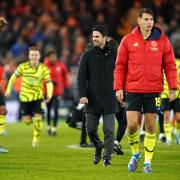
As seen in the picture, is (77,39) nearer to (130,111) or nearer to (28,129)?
(28,129)

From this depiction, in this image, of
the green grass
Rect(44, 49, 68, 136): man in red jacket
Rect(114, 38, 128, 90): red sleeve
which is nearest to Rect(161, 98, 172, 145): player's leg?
the green grass

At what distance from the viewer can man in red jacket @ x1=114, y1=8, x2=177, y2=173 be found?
1340cm

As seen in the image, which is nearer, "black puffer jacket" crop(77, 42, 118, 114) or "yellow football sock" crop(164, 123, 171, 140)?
"black puffer jacket" crop(77, 42, 118, 114)

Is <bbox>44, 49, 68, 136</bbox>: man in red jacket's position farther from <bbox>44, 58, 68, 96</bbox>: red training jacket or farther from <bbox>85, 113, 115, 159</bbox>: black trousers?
<bbox>85, 113, 115, 159</bbox>: black trousers

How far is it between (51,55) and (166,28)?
24.5ft

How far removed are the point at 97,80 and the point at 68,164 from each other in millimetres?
1590

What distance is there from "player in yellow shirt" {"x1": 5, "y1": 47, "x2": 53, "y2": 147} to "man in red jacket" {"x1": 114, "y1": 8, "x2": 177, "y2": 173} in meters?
6.77

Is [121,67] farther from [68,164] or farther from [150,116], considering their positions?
[68,164]

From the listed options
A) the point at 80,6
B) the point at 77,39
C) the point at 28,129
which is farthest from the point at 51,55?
the point at 80,6

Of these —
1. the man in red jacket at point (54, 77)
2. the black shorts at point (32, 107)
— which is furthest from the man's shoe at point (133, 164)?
the man in red jacket at point (54, 77)

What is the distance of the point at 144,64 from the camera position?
13391mm

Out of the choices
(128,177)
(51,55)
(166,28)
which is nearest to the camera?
(128,177)

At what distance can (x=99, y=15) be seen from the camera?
33.2m

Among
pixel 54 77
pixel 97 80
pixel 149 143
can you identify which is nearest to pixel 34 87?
pixel 54 77
